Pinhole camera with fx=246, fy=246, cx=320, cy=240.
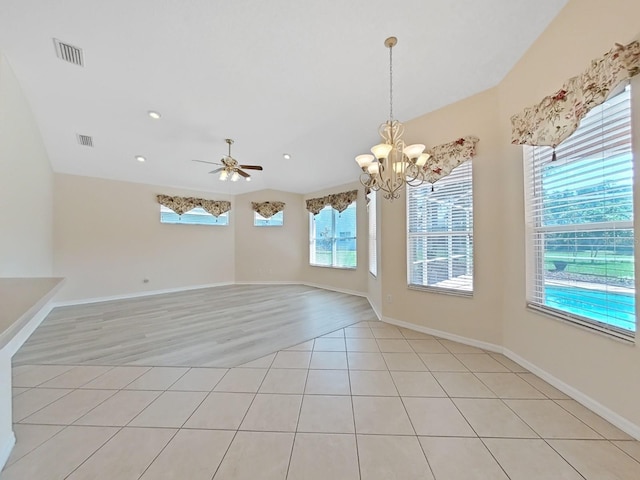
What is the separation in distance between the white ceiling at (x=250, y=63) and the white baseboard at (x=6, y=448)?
3.12 m

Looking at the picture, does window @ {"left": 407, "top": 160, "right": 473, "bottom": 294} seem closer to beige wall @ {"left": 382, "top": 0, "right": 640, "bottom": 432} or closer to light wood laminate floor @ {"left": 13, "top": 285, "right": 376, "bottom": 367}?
beige wall @ {"left": 382, "top": 0, "right": 640, "bottom": 432}

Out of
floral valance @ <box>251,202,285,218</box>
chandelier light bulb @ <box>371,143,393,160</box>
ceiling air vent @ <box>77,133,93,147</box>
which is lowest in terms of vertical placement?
chandelier light bulb @ <box>371,143,393,160</box>

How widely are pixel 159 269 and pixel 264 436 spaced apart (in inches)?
216

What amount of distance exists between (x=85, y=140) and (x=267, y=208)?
146 inches

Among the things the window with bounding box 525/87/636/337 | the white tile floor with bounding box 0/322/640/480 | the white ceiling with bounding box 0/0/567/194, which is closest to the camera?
the white tile floor with bounding box 0/322/640/480

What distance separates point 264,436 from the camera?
1.54 m

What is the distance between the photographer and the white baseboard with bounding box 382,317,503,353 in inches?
107

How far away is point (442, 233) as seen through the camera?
10.0ft

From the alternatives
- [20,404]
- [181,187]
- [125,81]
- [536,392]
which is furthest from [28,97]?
[536,392]

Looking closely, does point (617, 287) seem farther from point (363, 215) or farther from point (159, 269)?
point (159, 269)

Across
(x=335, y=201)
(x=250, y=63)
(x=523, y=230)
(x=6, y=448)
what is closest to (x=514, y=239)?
(x=523, y=230)

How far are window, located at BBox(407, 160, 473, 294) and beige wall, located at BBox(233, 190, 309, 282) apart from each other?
3973mm

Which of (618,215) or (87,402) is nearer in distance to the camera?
(618,215)

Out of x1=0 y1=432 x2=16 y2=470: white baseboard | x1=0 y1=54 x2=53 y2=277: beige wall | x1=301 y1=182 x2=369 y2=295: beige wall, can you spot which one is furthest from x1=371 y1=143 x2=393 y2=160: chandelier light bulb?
x1=0 y1=54 x2=53 y2=277: beige wall
